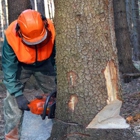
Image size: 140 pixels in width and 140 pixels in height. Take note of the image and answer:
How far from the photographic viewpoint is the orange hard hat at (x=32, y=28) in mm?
3330

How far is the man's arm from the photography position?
360cm

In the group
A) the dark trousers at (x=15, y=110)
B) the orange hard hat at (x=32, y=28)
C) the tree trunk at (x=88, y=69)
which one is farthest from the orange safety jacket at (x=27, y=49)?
the tree trunk at (x=88, y=69)

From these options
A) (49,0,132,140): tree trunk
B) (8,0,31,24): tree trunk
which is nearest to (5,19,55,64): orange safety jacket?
(49,0,132,140): tree trunk

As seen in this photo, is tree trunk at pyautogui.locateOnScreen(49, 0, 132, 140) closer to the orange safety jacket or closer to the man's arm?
the orange safety jacket

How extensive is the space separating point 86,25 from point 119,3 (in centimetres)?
561

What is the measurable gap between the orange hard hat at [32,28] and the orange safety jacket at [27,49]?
3.9 inches

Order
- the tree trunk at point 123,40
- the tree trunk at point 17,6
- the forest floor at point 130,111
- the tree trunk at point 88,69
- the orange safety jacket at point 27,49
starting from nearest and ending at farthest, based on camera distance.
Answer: the tree trunk at point 88,69 < the forest floor at point 130,111 < the orange safety jacket at point 27,49 < the tree trunk at point 17,6 < the tree trunk at point 123,40

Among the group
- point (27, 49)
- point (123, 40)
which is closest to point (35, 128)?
point (27, 49)

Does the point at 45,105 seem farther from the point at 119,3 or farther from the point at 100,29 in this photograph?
the point at 119,3

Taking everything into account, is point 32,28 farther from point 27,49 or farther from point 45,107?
point 45,107

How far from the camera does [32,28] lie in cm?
332

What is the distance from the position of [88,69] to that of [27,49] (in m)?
0.87

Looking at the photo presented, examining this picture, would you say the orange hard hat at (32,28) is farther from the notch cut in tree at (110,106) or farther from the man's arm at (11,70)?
the notch cut in tree at (110,106)

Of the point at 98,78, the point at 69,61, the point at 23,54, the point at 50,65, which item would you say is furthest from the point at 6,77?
the point at 98,78
